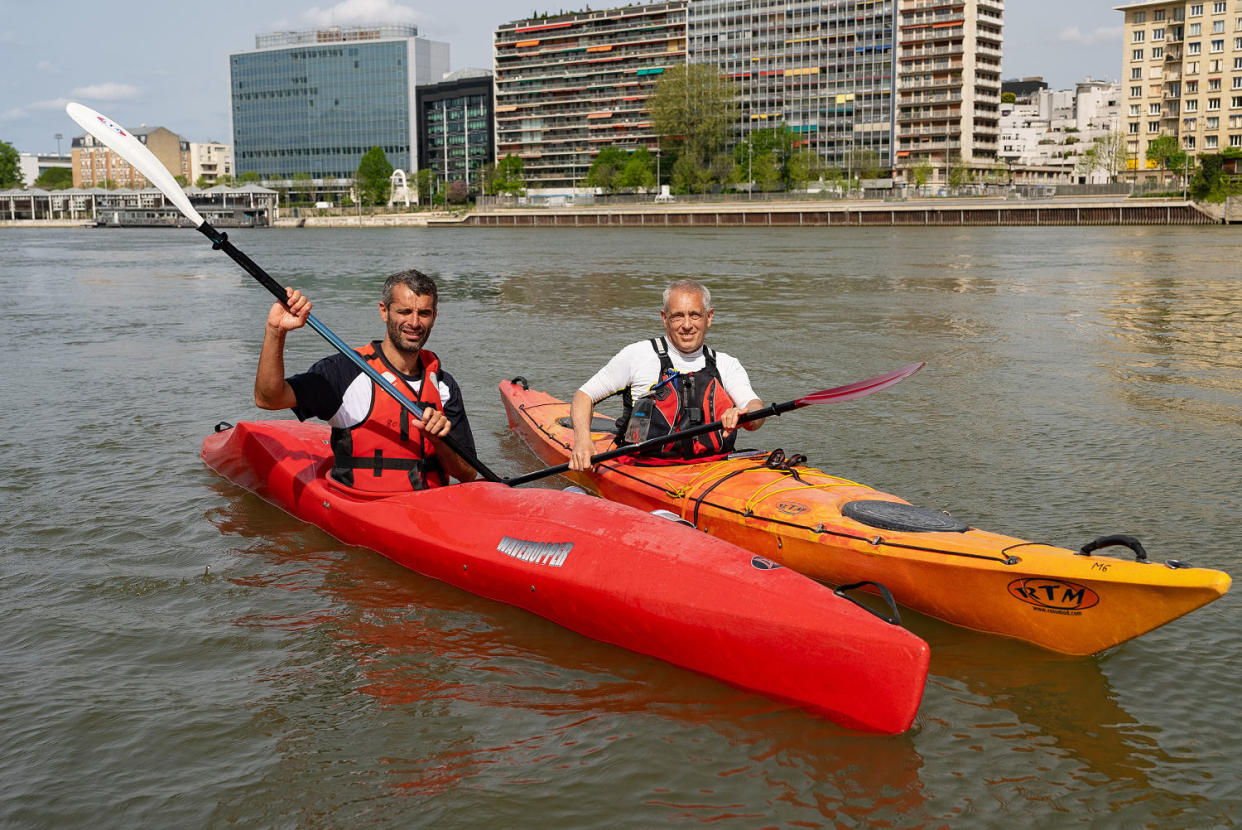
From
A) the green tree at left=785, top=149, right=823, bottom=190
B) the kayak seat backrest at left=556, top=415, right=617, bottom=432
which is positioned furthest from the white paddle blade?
the green tree at left=785, top=149, right=823, bottom=190

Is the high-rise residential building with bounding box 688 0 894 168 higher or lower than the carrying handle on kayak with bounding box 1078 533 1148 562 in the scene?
higher

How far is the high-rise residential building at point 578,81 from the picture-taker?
4914 inches

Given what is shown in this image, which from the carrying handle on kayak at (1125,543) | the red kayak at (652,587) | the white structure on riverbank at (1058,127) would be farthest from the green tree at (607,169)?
the carrying handle on kayak at (1125,543)

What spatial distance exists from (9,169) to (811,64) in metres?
111

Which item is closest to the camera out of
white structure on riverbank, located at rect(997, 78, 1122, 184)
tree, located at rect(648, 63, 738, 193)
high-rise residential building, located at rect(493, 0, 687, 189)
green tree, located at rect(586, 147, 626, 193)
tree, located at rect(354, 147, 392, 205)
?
tree, located at rect(648, 63, 738, 193)

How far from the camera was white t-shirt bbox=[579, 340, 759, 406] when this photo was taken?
582 centimetres

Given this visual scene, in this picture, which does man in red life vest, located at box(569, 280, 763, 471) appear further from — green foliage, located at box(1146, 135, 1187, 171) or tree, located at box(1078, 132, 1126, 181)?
tree, located at box(1078, 132, 1126, 181)

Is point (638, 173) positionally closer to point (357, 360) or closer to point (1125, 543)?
point (357, 360)

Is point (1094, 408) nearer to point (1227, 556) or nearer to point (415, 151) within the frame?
point (1227, 556)

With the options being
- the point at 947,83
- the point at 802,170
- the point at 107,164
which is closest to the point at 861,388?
the point at 802,170

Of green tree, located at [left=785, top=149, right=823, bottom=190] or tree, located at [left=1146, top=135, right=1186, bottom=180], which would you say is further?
green tree, located at [left=785, top=149, right=823, bottom=190]

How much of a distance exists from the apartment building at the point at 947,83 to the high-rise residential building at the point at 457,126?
203ft

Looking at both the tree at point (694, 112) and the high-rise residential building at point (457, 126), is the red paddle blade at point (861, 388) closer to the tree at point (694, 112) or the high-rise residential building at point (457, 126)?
the tree at point (694, 112)

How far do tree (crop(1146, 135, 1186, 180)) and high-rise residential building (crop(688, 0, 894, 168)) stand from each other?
26.1 metres
